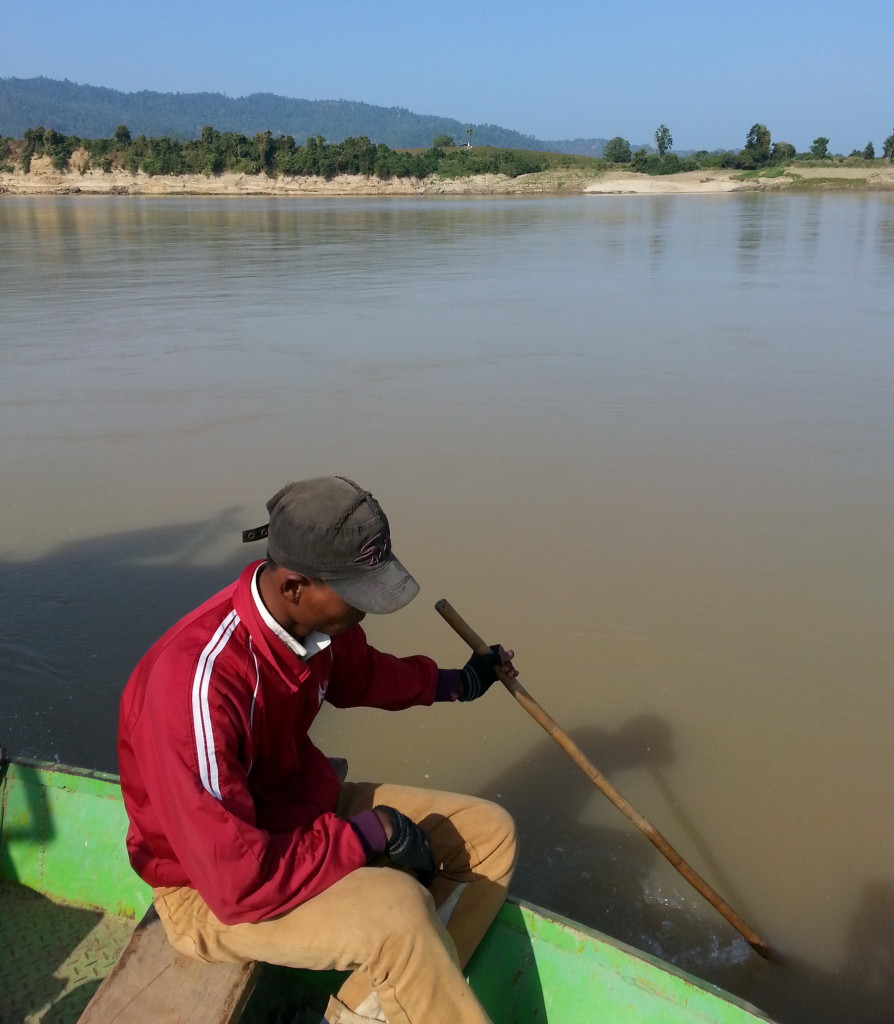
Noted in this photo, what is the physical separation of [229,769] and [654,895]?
219 cm

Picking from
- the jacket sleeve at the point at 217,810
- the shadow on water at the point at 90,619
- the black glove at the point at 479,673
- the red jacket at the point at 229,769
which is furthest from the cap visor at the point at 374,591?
the shadow on water at the point at 90,619

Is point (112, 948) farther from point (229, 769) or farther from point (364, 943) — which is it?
point (229, 769)

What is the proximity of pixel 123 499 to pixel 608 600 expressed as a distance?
12.1 ft

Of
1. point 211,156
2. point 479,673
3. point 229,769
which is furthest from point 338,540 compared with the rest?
point 211,156

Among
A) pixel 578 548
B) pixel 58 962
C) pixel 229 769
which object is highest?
pixel 229 769

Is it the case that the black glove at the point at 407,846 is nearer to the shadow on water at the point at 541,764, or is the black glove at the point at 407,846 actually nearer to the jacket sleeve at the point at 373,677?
the jacket sleeve at the point at 373,677

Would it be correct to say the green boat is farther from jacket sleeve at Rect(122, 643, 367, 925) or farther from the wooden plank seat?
jacket sleeve at Rect(122, 643, 367, 925)

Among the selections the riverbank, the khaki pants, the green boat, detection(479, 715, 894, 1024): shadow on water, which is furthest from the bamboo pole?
the riverbank

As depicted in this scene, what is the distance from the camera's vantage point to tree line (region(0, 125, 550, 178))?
71.8m

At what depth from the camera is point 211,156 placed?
7144cm

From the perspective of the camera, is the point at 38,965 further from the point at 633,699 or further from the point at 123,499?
the point at 123,499

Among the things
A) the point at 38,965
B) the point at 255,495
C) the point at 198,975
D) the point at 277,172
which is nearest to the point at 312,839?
the point at 198,975

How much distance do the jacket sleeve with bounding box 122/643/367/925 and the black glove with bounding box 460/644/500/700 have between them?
0.86 metres

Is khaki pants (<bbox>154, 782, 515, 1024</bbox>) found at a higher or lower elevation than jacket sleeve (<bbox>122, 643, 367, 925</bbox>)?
lower
